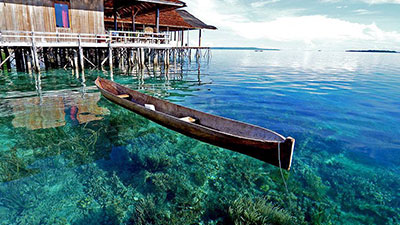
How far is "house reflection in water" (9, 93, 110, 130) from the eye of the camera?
339 inches

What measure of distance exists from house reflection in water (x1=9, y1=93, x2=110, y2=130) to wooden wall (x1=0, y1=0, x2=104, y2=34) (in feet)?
23.0

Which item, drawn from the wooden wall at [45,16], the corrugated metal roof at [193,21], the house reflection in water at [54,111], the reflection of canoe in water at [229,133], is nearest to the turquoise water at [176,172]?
the house reflection in water at [54,111]

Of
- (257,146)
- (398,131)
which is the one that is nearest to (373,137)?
(398,131)

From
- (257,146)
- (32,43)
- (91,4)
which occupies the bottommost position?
(257,146)

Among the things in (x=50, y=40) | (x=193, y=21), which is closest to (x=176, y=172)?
(x=50, y=40)

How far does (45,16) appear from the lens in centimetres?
1598

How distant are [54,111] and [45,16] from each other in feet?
31.9

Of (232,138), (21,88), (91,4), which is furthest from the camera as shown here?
(91,4)

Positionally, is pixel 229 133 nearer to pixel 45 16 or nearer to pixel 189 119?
pixel 189 119

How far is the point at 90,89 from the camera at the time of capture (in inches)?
→ 558

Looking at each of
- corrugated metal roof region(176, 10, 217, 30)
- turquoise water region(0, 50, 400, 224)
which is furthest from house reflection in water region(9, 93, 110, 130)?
corrugated metal roof region(176, 10, 217, 30)

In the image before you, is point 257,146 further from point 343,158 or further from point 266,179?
point 343,158

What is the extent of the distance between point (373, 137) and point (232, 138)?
604cm

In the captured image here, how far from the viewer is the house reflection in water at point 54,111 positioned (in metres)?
8.60
